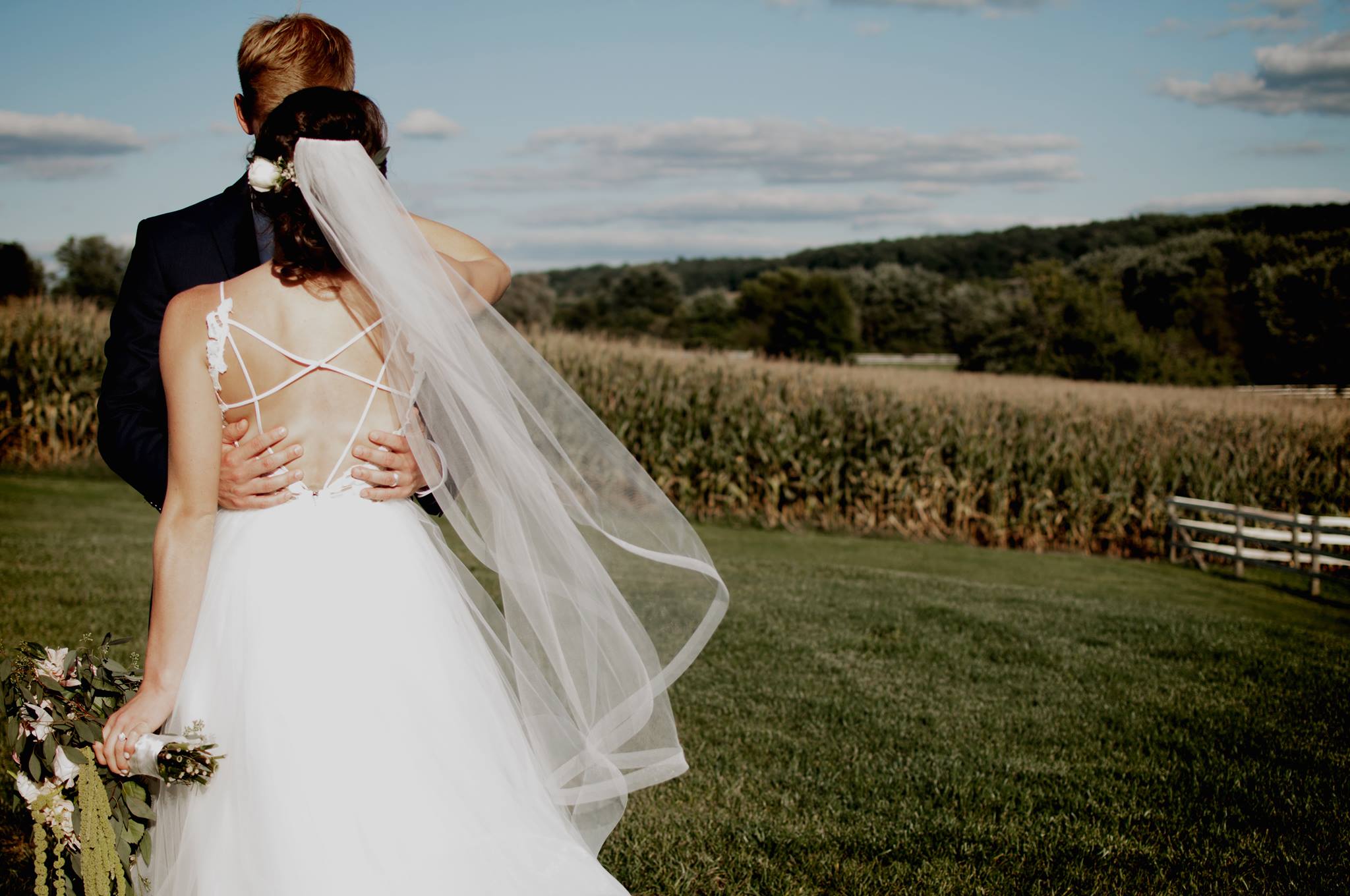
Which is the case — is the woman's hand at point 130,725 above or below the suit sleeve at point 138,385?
below

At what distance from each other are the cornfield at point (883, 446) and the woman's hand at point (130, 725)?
42.8 ft

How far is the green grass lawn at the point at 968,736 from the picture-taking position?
156 inches

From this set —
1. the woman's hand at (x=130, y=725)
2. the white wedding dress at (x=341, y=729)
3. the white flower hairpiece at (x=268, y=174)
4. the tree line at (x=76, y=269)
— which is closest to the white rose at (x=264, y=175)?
the white flower hairpiece at (x=268, y=174)

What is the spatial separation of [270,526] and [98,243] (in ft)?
155

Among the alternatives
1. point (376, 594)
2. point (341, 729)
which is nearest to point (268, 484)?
point (376, 594)

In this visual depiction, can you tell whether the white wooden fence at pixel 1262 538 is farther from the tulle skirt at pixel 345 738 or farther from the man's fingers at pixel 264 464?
the man's fingers at pixel 264 464

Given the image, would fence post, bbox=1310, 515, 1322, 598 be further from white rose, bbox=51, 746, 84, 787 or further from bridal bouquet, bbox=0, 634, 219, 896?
white rose, bbox=51, 746, 84, 787

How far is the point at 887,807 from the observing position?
4492 millimetres

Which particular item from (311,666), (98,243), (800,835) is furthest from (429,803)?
(98,243)

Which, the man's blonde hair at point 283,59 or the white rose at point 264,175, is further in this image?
the man's blonde hair at point 283,59

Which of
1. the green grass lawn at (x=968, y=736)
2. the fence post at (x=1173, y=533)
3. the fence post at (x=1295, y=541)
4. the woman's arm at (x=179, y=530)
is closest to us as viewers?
the woman's arm at (x=179, y=530)

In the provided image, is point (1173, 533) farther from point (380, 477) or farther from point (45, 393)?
point (45, 393)

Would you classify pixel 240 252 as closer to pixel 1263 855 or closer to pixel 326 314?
pixel 326 314

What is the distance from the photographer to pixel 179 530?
7.06 ft
